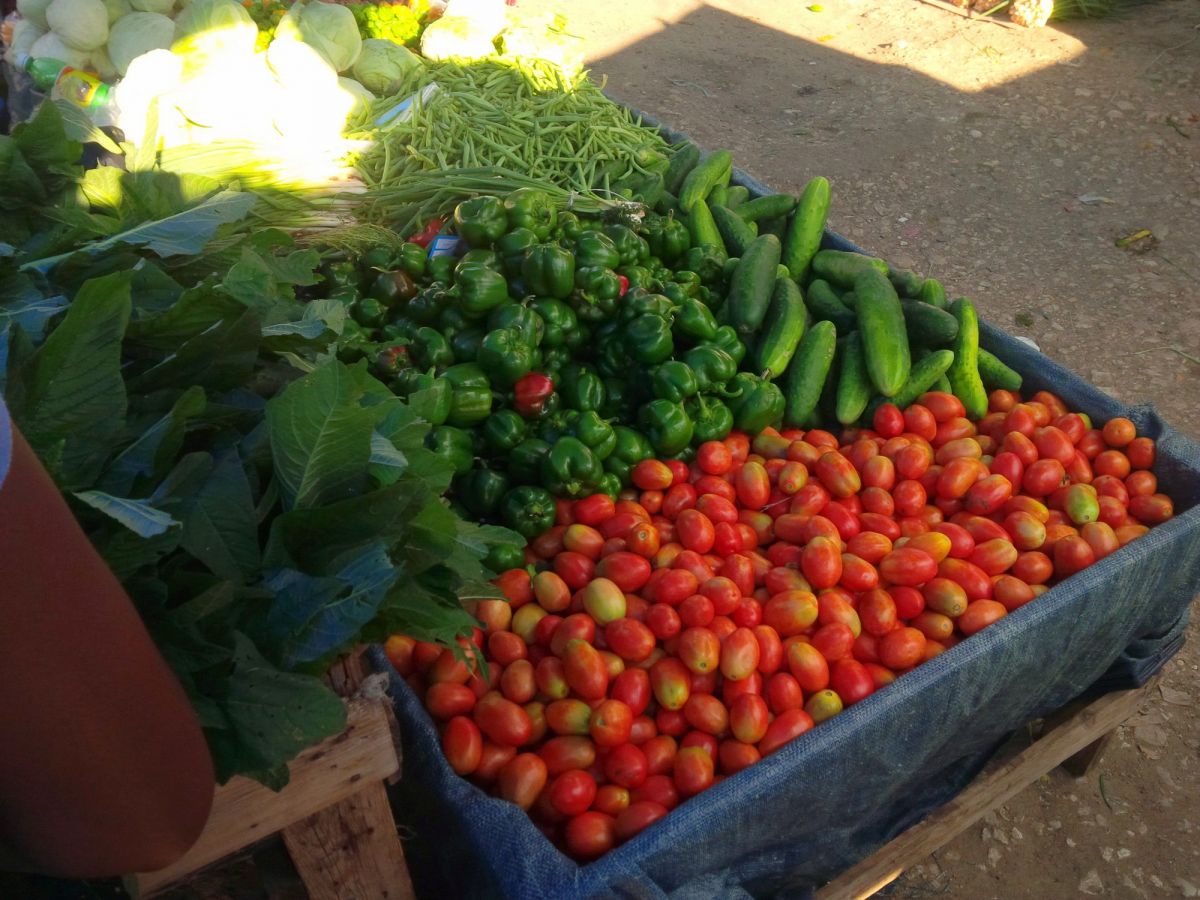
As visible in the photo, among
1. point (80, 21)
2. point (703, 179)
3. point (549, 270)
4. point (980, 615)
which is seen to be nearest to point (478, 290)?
point (549, 270)

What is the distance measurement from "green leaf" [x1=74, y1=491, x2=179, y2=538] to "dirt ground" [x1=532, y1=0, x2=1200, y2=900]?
239cm

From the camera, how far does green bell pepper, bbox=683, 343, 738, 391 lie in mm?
2654

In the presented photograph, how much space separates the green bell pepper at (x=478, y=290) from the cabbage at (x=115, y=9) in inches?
128

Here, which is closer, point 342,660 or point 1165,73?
point 342,660

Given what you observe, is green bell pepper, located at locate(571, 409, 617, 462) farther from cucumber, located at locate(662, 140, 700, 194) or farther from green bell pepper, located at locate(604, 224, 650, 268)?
cucumber, located at locate(662, 140, 700, 194)

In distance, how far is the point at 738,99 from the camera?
6.84m

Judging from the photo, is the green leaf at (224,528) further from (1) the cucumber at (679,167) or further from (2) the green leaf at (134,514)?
(1) the cucumber at (679,167)

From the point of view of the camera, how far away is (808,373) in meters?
→ 2.83

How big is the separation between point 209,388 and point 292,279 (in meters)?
0.49

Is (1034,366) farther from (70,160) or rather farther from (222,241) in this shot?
(70,160)

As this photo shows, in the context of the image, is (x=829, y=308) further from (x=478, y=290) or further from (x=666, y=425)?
(x=478, y=290)

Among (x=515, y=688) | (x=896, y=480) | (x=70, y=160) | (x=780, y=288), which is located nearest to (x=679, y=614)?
(x=515, y=688)

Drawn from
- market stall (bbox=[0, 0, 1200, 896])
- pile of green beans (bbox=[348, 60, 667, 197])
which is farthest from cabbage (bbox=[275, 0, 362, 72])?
market stall (bbox=[0, 0, 1200, 896])

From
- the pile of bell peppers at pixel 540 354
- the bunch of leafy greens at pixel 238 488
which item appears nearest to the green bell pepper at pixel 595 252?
the pile of bell peppers at pixel 540 354
